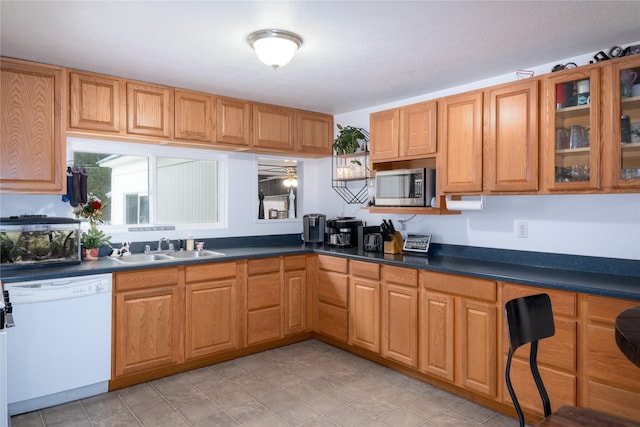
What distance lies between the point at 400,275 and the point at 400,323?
374 mm

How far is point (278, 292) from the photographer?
3.82 meters

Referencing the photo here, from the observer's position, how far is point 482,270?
277 centimetres

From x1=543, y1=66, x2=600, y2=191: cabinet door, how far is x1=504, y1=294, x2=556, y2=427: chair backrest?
3.86ft

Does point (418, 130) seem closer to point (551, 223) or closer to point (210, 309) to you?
point (551, 223)

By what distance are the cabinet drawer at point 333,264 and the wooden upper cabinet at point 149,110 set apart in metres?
1.73

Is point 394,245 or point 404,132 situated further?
point 394,245

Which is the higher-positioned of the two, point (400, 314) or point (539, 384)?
point (539, 384)

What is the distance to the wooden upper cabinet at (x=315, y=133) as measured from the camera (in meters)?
4.27

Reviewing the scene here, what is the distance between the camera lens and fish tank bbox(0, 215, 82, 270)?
9.39 ft

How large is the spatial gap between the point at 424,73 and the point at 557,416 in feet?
7.95

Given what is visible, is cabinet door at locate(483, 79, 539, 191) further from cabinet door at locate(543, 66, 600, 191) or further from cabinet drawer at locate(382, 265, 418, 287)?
cabinet drawer at locate(382, 265, 418, 287)

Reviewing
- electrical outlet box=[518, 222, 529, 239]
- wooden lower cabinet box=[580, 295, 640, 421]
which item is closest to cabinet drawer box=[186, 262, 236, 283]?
electrical outlet box=[518, 222, 529, 239]

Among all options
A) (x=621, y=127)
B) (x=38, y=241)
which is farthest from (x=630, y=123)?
(x=38, y=241)

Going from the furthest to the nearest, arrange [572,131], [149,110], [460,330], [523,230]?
[149,110], [523,230], [460,330], [572,131]
